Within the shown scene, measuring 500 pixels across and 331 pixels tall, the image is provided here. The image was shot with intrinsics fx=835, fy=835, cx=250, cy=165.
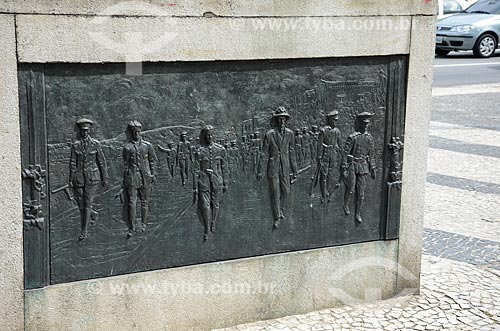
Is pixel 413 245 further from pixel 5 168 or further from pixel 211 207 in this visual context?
pixel 5 168

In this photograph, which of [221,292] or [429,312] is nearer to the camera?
[221,292]

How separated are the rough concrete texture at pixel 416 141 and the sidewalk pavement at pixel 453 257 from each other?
1.17 feet

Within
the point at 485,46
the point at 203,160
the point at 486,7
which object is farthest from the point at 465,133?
the point at 486,7

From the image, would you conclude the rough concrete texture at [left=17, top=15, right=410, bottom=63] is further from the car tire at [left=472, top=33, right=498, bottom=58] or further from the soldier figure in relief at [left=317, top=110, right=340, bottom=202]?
the car tire at [left=472, top=33, right=498, bottom=58]

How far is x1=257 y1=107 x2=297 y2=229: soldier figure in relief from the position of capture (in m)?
5.55

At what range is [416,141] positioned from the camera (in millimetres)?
5980

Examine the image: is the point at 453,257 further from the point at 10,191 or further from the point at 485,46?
the point at 485,46

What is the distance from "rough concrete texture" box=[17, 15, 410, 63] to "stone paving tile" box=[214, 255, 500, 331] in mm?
1818

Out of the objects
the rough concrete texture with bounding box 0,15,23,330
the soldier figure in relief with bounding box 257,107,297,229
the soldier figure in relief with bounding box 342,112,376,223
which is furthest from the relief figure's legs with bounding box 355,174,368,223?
the rough concrete texture with bounding box 0,15,23,330

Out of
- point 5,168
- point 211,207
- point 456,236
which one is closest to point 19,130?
point 5,168

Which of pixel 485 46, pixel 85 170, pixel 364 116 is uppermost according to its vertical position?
pixel 485 46

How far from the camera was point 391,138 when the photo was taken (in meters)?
5.96

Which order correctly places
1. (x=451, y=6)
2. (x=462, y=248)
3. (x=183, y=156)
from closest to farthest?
(x=183, y=156)
(x=462, y=248)
(x=451, y=6)

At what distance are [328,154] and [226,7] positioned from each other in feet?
4.24
